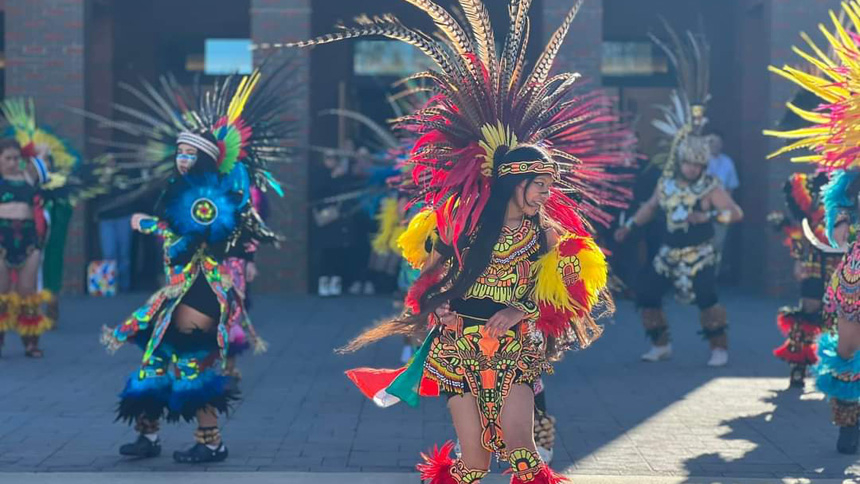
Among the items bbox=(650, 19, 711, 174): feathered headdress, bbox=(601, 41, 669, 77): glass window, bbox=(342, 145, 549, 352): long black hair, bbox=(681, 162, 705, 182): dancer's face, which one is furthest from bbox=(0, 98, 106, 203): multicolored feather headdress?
bbox=(601, 41, 669, 77): glass window

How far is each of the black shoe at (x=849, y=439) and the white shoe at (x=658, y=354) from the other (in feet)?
12.0

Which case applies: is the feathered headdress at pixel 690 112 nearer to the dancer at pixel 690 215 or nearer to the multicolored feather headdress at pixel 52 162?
the dancer at pixel 690 215

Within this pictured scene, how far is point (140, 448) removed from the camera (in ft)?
21.5

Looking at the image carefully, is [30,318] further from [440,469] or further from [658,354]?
[440,469]

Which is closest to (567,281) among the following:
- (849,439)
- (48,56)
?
(849,439)

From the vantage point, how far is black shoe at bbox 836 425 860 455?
6.84 meters

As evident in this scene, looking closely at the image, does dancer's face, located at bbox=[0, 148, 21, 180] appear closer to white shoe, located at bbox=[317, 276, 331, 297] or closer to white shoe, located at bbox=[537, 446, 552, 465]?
white shoe, located at bbox=[317, 276, 331, 297]

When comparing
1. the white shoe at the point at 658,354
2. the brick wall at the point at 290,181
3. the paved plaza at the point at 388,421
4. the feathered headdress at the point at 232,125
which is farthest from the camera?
the brick wall at the point at 290,181

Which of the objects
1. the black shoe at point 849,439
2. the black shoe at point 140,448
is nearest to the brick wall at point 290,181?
the black shoe at point 140,448

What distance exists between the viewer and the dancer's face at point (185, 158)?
6703 mm

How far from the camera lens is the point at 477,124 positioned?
205 inches

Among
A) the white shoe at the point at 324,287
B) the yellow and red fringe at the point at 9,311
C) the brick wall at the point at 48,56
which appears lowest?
the white shoe at the point at 324,287

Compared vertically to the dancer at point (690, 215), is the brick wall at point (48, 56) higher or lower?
higher

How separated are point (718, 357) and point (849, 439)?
11.0 feet
